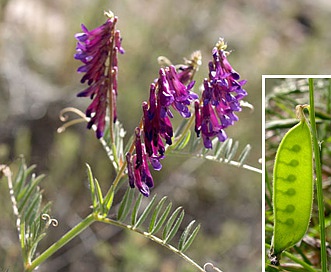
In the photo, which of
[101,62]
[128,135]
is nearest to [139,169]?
[101,62]

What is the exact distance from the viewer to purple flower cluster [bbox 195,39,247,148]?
0.85m

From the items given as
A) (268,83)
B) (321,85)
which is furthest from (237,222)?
(321,85)

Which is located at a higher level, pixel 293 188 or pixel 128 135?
pixel 128 135

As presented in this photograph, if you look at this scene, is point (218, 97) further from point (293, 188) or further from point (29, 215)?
point (29, 215)

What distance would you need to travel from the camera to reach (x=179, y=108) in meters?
0.85

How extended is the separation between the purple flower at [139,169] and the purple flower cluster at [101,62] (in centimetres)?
11

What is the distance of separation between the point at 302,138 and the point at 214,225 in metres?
2.73

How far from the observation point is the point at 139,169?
2.83 feet

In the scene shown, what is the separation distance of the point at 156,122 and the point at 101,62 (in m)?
0.18

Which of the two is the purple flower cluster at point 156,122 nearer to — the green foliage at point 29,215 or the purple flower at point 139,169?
the purple flower at point 139,169

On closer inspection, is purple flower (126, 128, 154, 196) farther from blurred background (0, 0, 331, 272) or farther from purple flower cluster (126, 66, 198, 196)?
blurred background (0, 0, 331, 272)

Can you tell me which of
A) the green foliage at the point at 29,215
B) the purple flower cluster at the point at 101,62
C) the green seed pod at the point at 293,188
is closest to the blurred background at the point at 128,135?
the green foliage at the point at 29,215

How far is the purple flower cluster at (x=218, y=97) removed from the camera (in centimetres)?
85

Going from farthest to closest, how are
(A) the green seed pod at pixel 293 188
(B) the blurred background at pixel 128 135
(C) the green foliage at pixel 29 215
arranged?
(B) the blurred background at pixel 128 135
(C) the green foliage at pixel 29 215
(A) the green seed pod at pixel 293 188
